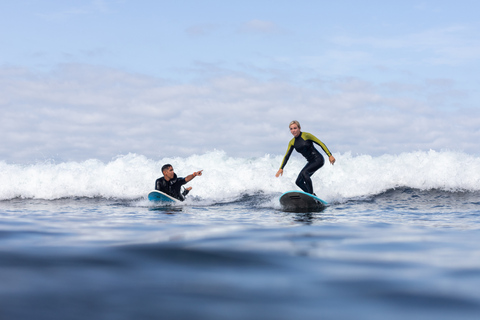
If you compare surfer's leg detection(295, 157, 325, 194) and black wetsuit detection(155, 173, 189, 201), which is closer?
surfer's leg detection(295, 157, 325, 194)

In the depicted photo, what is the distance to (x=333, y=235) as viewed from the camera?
5.32 metres

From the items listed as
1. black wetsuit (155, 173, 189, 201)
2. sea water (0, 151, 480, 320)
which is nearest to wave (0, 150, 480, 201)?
black wetsuit (155, 173, 189, 201)

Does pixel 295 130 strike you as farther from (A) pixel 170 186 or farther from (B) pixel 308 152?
(A) pixel 170 186

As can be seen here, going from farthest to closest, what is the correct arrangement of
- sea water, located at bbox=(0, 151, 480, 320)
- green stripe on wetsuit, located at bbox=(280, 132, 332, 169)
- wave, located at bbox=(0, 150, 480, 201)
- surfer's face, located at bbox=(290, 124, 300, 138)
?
wave, located at bbox=(0, 150, 480, 201)
green stripe on wetsuit, located at bbox=(280, 132, 332, 169)
surfer's face, located at bbox=(290, 124, 300, 138)
sea water, located at bbox=(0, 151, 480, 320)

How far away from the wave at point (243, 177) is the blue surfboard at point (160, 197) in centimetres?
541

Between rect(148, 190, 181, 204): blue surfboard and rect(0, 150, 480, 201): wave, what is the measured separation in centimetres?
541

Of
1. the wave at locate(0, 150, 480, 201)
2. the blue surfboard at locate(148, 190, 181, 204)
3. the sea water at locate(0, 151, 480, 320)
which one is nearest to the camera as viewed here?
the sea water at locate(0, 151, 480, 320)

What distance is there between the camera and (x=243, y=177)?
2052cm

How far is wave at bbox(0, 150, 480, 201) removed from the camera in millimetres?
18391

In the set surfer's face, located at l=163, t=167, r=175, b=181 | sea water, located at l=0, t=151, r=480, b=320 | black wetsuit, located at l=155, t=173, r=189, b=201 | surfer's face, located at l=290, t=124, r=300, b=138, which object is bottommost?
sea water, located at l=0, t=151, r=480, b=320

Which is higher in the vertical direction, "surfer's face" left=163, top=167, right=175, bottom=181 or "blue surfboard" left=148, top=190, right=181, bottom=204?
"surfer's face" left=163, top=167, right=175, bottom=181

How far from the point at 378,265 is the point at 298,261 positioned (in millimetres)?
652

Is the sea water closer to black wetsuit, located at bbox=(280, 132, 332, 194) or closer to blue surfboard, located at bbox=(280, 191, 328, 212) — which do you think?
blue surfboard, located at bbox=(280, 191, 328, 212)

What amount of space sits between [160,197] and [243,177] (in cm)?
867
